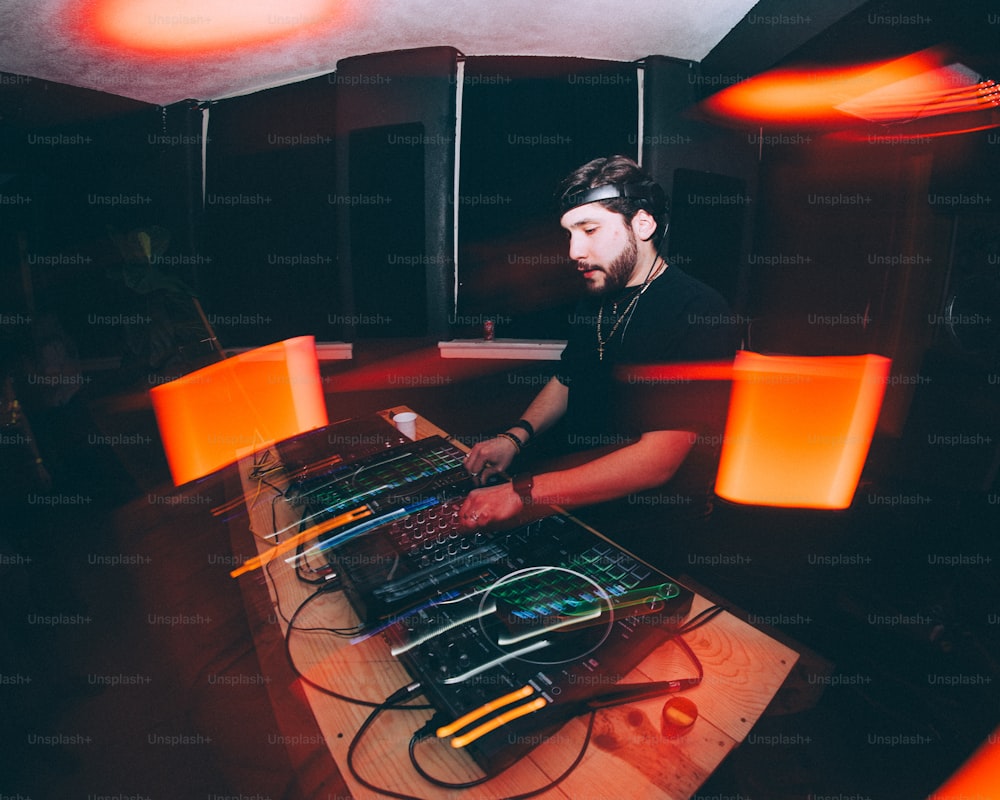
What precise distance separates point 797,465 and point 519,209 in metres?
2.62

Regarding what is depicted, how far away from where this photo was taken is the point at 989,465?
3.24 m

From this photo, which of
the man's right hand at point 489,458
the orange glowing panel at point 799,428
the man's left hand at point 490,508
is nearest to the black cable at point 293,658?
the man's left hand at point 490,508

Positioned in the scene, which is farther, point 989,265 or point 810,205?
point 810,205

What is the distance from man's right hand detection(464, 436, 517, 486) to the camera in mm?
1423

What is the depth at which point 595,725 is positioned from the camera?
85 centimetres

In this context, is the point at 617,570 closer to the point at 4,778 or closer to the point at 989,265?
the point at 4,778

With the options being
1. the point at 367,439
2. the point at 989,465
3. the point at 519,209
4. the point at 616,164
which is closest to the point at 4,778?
the point at 367,439

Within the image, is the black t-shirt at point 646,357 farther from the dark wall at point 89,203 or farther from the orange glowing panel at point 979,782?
the dark wall at point 89,203

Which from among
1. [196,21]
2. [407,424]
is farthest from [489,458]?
[196,21]

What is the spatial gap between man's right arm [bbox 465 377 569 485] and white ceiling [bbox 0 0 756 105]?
2.23 metres

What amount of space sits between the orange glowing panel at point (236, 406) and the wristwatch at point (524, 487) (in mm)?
1223

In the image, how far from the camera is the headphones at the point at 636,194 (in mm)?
1658

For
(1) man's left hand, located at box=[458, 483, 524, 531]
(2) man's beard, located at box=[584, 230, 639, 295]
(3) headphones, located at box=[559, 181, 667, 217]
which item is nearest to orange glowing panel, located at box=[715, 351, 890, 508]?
(2) man's beard, located at box=[584, 230, 639, 295]

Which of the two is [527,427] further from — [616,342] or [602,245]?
[602,245]
